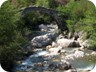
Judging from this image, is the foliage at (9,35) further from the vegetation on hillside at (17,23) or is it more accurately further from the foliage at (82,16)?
the foliage at (82,16)

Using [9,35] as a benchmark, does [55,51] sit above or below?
below

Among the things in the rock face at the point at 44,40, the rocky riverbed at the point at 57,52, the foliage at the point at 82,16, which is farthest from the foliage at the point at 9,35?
the rock face at the point at 44,40

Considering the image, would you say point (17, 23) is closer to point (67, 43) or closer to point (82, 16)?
point (82, 16)

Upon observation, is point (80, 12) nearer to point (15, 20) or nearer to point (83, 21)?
point (83, 21)

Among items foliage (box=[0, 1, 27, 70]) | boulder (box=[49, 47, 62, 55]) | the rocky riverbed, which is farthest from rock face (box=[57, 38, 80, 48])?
foliage (box=[0, 1, 27, 70])

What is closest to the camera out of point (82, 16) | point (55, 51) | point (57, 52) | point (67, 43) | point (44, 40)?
point (82, 16)

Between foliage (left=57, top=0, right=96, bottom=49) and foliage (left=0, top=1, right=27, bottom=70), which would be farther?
foliage (left=57, top=0, right=96, bottom=49)

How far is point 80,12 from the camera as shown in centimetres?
573

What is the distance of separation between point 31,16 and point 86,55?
4.69 ft

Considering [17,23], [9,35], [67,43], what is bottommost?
[67,43]

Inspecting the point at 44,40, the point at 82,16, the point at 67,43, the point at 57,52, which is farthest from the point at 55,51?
the point at 82,16

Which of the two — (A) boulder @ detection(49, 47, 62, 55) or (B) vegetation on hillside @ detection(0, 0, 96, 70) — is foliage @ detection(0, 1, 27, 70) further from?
(A) boulder @ detection(49, 47, 62, 55)

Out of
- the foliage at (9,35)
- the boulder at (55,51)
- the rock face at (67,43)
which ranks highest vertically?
the foliage at (9,35)

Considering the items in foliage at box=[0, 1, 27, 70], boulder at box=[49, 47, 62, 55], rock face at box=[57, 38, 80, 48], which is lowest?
boulder at box=[49, 47, 62, 55]
